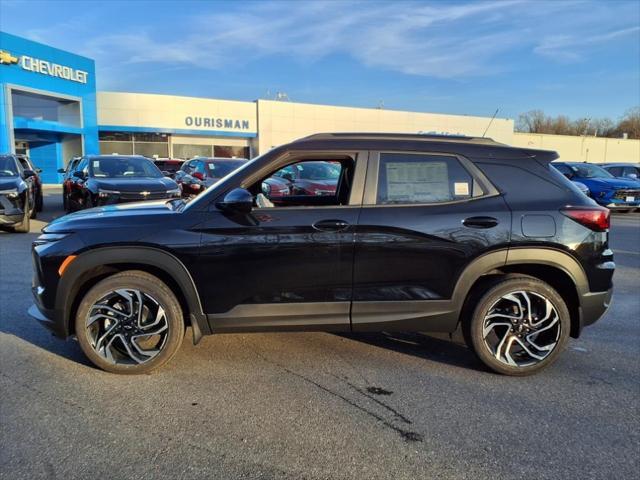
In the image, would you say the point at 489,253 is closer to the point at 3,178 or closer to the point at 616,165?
the point at 3,178

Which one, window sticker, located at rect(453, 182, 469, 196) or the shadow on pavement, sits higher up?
window sticker, located at rect(453, 182, 469, 196)

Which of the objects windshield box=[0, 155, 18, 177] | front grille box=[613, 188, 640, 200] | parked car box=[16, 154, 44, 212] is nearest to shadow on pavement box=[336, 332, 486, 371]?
windshield box=[0, 155, 18, 177]

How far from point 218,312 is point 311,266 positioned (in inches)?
31.2

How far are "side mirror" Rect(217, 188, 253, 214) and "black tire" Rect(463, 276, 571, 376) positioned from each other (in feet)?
6.20

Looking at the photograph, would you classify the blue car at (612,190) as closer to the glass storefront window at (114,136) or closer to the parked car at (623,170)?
the parked car at (623,170)

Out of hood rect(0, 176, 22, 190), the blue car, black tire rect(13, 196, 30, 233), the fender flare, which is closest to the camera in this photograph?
the fender flare

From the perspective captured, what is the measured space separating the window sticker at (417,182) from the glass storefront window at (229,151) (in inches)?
1449

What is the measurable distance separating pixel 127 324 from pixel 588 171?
18.4 meters

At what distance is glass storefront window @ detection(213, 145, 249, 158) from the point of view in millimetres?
39156

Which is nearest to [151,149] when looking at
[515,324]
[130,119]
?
[130,119]

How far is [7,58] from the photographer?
24938 millimetres

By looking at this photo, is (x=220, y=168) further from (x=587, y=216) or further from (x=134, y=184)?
(x=587, y=216)

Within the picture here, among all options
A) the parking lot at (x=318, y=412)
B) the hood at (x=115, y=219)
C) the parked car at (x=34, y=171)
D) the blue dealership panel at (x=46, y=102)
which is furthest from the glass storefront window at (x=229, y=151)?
the hood at (x=115, y=219)

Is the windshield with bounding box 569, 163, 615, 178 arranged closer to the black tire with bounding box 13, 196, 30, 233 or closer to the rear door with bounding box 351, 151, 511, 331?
the rear door with bounding box 351, 151, 511, 331
